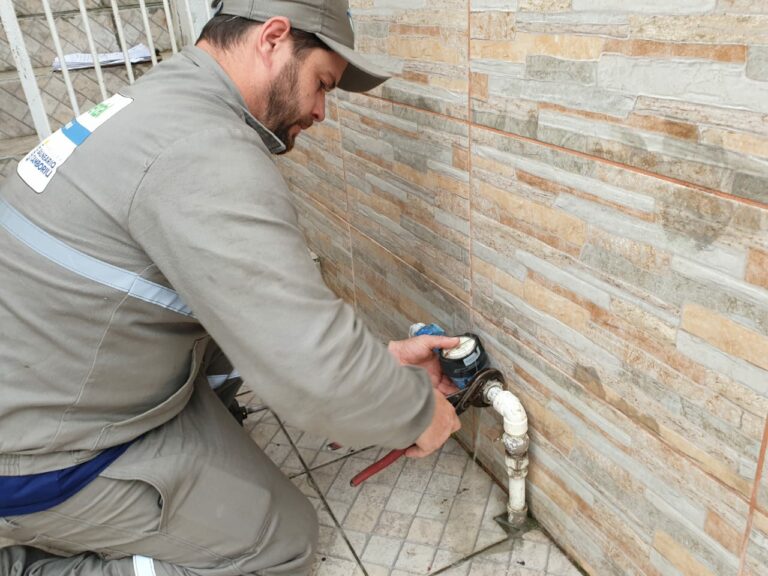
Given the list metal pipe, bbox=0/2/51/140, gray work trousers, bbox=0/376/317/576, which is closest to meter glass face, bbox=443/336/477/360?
gray work trousers, bbox=0/376/317/576

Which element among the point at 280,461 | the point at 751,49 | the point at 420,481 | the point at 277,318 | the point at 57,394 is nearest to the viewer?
the point at 751,49

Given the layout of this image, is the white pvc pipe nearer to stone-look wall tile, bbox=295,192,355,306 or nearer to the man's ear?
the man's ear

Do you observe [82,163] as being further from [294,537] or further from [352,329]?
[294,537]

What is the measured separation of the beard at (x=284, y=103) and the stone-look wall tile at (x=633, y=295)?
505mm

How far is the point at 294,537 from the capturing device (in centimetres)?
196

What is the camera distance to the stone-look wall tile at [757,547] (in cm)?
127

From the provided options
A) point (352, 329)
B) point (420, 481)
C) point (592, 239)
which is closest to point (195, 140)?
point (352, 329)

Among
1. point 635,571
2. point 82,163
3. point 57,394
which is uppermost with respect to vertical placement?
point 82,163

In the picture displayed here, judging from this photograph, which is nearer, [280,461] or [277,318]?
[277,318]

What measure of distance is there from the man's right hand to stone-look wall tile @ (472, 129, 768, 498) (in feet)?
1.06

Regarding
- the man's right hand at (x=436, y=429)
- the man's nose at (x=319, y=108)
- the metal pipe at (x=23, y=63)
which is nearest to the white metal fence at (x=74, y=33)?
the metal pipe at (x=23, y=63)

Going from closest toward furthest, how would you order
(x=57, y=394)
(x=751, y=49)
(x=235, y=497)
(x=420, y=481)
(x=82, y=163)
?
(x=751, y=49) < (x=82, y=163) < (x=57, y=394) < (x=235, y=497) < (x=420, y=481)

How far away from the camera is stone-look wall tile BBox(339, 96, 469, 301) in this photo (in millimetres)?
1989

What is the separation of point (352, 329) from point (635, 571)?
1.00m
